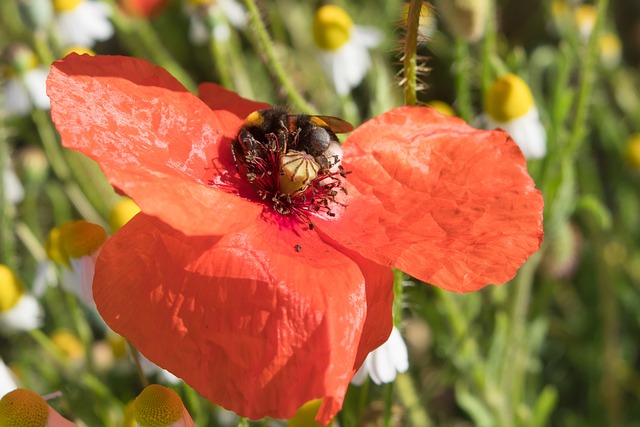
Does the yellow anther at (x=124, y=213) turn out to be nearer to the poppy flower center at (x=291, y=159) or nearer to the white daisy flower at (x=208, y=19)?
the poppy flower center at (x=291, y=159)

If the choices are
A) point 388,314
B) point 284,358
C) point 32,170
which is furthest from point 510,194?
point 32,170

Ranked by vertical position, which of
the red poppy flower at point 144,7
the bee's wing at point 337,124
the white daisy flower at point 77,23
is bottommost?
the red poppy flower at point 144,7

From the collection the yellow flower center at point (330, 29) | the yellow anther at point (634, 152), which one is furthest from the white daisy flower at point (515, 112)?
the yellow anther at point (634, 152)

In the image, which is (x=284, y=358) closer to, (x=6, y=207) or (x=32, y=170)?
(x=6, y=207)

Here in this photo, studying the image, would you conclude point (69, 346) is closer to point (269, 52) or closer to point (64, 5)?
point (64, 5)

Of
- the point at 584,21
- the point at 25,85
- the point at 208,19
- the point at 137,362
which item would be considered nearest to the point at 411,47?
the point at 137,362

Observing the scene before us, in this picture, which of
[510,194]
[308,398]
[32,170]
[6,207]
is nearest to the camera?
[308,398]
